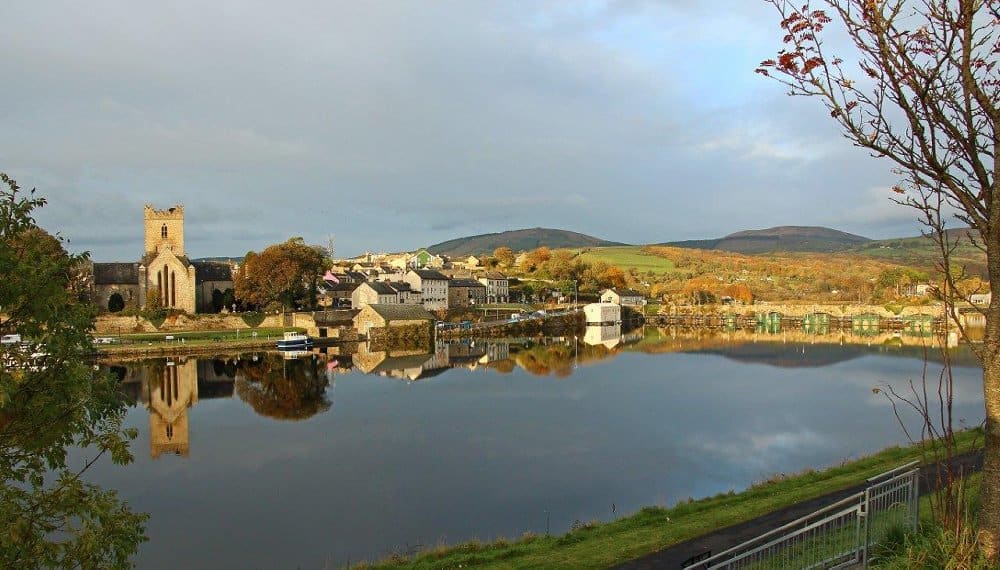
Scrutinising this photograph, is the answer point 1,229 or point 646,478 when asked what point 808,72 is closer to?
point 1,229

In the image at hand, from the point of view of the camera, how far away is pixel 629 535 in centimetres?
1268

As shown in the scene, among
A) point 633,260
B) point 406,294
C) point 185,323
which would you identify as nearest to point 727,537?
point 185,323

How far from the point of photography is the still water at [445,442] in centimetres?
1627

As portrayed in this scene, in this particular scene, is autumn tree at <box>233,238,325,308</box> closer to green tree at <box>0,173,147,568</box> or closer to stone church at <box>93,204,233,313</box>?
stone church at <box>93,204,233,313</box>

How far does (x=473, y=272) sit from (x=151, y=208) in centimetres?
5418

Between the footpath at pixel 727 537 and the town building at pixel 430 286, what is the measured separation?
72.6 meters

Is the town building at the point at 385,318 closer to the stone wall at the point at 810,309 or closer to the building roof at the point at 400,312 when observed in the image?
the building roof at the point at 400,312

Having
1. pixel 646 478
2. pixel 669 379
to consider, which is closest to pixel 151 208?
pixel 669 379

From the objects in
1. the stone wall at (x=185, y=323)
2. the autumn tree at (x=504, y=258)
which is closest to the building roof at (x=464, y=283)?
the stone wall at (x=185, y=323)

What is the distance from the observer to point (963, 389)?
36.9 m

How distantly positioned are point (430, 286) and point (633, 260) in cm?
9480

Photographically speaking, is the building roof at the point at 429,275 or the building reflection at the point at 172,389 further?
the building roof at the point at 429,275

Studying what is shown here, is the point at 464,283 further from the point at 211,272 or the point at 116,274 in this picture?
the point at 116,274

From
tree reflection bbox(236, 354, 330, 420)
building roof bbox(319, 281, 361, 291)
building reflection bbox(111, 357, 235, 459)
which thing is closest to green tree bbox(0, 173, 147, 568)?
building reflection bbox(111, 357, 235, 459)
